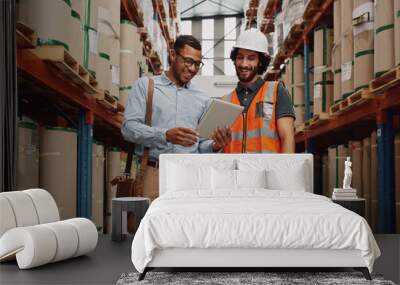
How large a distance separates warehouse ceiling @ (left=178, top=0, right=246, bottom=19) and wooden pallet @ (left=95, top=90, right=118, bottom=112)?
110 centimetres

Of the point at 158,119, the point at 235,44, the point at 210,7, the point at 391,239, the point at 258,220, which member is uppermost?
the point at 210,7

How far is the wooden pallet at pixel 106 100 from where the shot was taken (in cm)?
469

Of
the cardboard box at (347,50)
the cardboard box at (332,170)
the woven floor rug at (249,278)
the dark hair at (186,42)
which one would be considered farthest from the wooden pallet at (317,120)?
the woven floor rug at (249,278)

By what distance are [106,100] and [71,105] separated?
0.34 meters

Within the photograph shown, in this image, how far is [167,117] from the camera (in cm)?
472

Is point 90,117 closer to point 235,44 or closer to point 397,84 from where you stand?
point 235,44

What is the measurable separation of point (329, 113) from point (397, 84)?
1216 millimetres

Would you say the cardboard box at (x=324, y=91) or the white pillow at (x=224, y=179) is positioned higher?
the cardboard box at (x=324, y=91)

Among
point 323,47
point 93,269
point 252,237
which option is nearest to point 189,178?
point 93,269

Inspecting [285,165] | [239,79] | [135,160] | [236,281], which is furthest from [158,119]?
[236,281]

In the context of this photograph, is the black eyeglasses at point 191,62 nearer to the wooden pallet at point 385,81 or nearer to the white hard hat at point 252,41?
the white hard hat at point 252,41

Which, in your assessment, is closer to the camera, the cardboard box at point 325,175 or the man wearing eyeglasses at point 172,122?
the man wearing eyeglasses at point 172,122

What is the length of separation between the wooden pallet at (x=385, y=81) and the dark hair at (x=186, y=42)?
1.66 m

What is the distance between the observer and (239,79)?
4848mm
